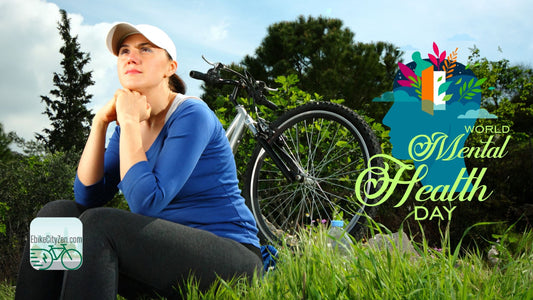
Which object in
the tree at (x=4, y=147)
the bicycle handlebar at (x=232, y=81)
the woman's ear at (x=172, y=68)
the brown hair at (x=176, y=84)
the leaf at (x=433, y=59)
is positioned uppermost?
the leaf at (x=433, y=59)

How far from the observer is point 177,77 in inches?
86.2

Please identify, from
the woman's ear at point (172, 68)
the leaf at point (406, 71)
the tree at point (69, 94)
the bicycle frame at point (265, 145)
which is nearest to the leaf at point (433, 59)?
the leaf at point (406, 71)

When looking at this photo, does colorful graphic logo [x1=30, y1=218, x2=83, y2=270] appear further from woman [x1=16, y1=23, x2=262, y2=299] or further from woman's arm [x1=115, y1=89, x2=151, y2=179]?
woman's arm [x1=115, y1=89, x2=151, y2=179]

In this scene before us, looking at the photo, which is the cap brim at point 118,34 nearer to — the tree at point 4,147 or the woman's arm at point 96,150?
the woman's arm at point 96,150

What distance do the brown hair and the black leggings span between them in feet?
2.55

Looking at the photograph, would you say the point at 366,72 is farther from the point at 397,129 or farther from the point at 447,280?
the point at 447,280

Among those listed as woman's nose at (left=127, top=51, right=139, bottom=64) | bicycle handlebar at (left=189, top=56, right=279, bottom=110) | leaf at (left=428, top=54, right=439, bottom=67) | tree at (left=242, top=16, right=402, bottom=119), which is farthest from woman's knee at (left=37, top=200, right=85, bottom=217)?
tree at (left=242, top=16, right=402, bottom=119)

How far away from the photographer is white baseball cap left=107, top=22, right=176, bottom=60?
1812 mm

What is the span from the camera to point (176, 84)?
2.21 metres

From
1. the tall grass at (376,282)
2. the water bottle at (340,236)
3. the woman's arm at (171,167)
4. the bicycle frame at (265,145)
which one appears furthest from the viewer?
the bicycle frame at (265,145)

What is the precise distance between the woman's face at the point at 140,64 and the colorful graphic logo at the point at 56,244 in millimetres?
568

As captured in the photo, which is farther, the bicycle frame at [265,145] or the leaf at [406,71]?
the leaf at [406,71]

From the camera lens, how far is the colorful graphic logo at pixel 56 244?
1498 millimetres

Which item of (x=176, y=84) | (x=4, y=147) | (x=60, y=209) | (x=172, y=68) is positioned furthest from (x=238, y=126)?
(x=4, y=147)
